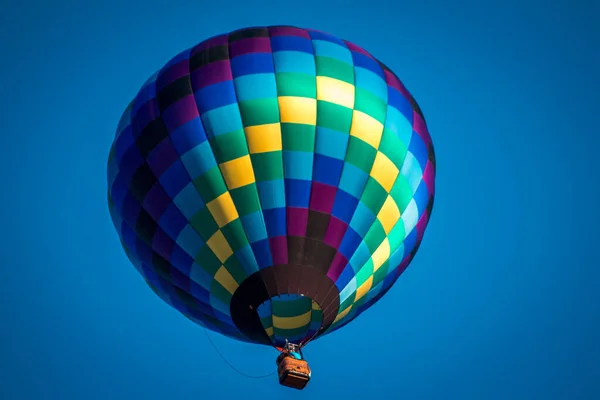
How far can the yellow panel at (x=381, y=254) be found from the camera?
523 inches

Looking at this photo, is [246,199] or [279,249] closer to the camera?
[279,249]

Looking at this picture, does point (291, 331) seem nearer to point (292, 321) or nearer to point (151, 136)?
point (292, 321)

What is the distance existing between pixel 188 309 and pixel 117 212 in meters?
1.70

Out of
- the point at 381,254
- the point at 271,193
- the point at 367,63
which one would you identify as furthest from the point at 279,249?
the point at 367,63

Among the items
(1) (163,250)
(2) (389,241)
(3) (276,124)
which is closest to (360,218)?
(2) (389,241)

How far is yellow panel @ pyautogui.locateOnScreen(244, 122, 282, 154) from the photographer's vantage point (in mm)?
12852

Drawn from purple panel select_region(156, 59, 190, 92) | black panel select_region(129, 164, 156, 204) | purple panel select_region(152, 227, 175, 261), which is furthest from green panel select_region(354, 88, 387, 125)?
purple panel select_region(152, 227, 175, 261)

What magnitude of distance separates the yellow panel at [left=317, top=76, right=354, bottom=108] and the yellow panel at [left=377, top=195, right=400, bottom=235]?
140cm

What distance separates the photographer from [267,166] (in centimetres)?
1281

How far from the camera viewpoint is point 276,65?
13352 mm

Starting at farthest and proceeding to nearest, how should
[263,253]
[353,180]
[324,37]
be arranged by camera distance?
1. [324,37]
2. [353,180]
3. [263,253]

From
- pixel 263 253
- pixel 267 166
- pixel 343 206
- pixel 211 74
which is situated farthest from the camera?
pixel 211 74

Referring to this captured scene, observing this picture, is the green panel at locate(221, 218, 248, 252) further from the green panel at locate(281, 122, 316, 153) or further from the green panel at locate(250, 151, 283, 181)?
the green panel at locate(281, 122, 316, 153)

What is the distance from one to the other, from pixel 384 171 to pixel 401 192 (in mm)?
431
